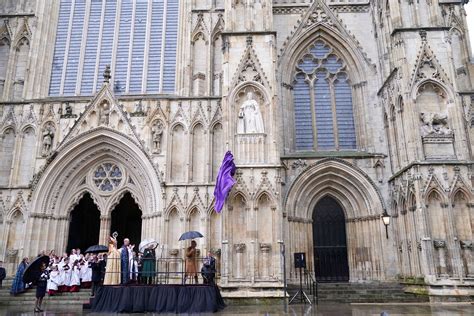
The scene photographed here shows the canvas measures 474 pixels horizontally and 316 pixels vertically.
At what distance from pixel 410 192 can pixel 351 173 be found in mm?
2694

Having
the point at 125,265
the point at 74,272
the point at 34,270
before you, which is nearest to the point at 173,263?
the point at 74,272

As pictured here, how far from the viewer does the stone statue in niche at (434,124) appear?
14.4 metres

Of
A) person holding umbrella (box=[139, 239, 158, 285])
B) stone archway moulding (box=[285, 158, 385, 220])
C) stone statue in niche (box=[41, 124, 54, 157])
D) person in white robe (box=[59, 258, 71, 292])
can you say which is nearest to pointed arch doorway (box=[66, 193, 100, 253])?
stone statue in niche (box=[41, 124, 54, 157])

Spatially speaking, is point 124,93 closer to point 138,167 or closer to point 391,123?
point 138,167

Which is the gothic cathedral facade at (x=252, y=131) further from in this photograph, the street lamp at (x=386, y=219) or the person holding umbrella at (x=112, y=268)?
the person holding umbrella at (x=112, y=268)

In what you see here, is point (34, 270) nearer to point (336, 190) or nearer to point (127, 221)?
point (127, 221)

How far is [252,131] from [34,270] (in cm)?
828

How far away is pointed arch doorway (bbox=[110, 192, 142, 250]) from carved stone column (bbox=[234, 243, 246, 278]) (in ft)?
30.0

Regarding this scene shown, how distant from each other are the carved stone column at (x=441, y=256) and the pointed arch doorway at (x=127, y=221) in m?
14.1

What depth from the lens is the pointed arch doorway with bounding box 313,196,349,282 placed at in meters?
16.4

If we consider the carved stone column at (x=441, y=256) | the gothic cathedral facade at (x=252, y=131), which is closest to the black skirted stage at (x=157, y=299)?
the gothic cathedral facade at (x=252, y=131)

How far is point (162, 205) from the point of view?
16156 millimetres

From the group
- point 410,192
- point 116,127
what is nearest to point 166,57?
point 116,127

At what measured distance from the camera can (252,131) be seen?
1495 cm
